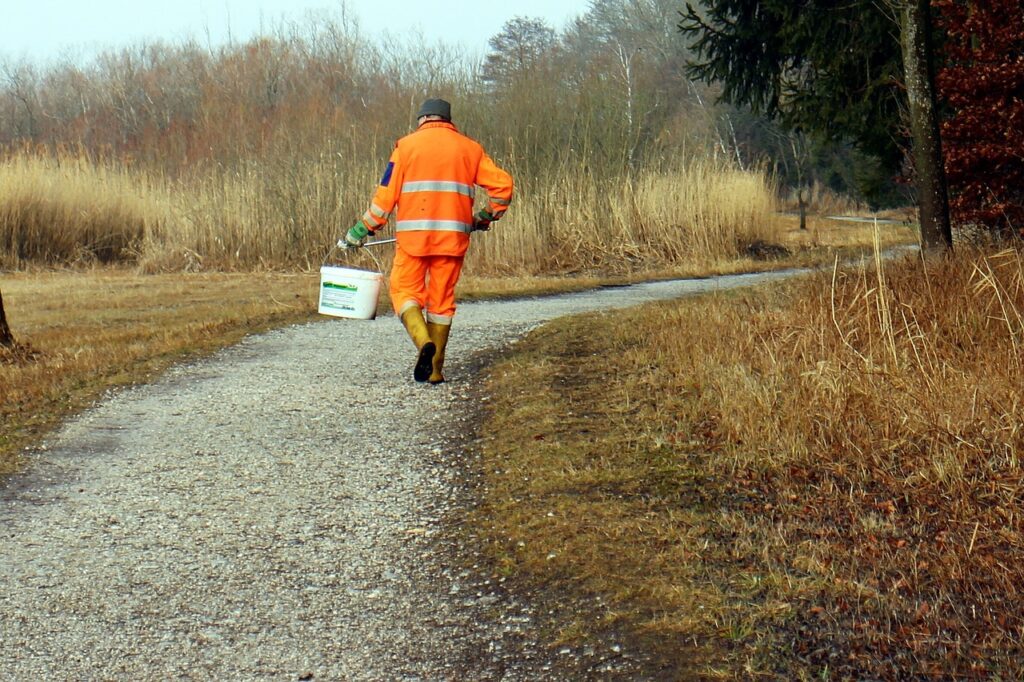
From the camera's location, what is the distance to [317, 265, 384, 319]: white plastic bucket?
856cm

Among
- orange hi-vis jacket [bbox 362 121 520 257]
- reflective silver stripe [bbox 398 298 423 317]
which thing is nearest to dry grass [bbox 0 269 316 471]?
reflective silver stripe [bbox 398 298 423 317]

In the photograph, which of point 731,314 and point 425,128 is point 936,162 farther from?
point 425,128

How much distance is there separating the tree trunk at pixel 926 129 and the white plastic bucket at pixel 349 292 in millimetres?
5032

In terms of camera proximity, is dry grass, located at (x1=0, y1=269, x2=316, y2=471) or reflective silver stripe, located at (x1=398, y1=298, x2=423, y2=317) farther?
reflective silver stripe, located at (x1=398, y1=298, x2=423, y2=317)

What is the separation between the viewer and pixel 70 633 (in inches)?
168

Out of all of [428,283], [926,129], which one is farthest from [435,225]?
[926,129]

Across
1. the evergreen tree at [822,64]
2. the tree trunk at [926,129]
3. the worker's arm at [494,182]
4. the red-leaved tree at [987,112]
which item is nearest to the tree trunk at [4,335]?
the worker's arm at [494,182]

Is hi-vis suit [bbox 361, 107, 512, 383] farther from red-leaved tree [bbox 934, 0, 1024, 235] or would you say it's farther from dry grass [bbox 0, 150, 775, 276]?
dry grass [bbox 0, 150, 775, 276]

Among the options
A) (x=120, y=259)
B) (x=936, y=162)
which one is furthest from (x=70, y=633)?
(x=120, y=259)

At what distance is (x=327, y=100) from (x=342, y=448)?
1670 cm

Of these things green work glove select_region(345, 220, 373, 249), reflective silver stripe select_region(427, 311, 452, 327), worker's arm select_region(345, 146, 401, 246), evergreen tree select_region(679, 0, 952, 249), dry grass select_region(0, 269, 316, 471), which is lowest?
dry grass select_region(0, 269, 316, 471)

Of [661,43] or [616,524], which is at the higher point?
[661,43]

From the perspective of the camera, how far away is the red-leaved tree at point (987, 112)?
12211 mm

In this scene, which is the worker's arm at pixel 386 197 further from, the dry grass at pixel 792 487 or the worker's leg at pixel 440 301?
the dry grass at pixel 792 487
